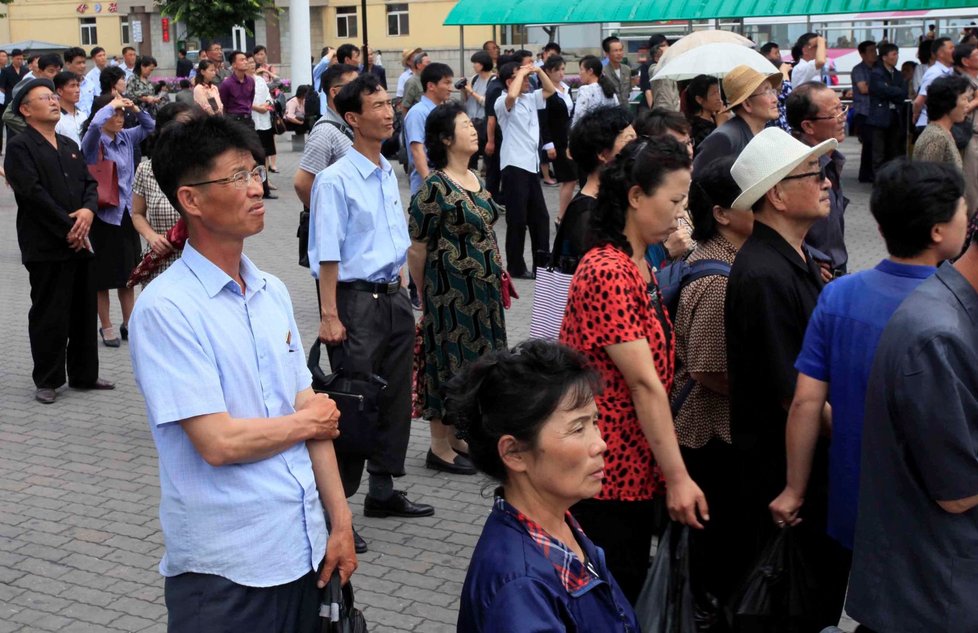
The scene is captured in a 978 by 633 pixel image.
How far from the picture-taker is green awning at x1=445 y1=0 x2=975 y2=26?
16688 mm

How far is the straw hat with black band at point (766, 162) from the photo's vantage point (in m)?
3.97

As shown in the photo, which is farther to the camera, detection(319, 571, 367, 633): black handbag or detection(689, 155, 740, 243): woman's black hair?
detection(689, 155, 740, 243): woman's black hair

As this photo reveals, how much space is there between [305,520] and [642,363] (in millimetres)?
1187

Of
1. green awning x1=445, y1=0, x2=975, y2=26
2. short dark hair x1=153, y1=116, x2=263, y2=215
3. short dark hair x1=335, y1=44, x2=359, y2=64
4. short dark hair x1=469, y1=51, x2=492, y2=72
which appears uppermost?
green awning x1=445, y1=0, x2=975, y2=26

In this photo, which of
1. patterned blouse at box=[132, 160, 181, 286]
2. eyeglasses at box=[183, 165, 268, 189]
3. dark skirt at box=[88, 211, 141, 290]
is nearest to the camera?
eyeglasses at box=[183, 165, 268, 189]

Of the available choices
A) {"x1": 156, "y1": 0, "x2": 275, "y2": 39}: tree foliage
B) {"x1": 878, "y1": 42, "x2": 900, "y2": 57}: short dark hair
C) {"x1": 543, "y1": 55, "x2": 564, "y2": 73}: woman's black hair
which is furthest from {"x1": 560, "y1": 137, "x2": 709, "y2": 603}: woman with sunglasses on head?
{"x1": 156, "y1": 0, "x2": 275, "y2": 39}: tree foliage

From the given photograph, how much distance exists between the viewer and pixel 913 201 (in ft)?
10.9

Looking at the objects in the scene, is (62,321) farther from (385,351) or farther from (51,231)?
(385,351)

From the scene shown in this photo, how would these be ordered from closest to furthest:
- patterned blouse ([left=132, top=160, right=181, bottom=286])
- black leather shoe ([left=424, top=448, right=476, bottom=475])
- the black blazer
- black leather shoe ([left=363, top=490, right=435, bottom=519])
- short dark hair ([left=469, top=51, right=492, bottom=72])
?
black leather shoe ([left=363, top=490, right=435, bottom=519]) → black leather shoe ([left=424, top=448, right=476, bottom=475]) → patterned blouse ([left=132, top=160, right=181, bottom=286]) → the black blazer → short dark hair ([left=469, top=51, right=492, bottom=72])

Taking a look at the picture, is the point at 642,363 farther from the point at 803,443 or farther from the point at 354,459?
the point at 354,459

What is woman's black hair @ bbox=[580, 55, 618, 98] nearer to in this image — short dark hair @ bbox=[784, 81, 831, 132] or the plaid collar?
short dark hair @ bbox=[784, 81, 831, 132]

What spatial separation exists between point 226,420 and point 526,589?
861mm

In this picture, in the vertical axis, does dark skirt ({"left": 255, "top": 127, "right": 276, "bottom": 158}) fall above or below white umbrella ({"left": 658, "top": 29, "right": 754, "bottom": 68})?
below

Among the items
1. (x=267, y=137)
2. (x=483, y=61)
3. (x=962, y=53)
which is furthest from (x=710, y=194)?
(x=267, y=137)
